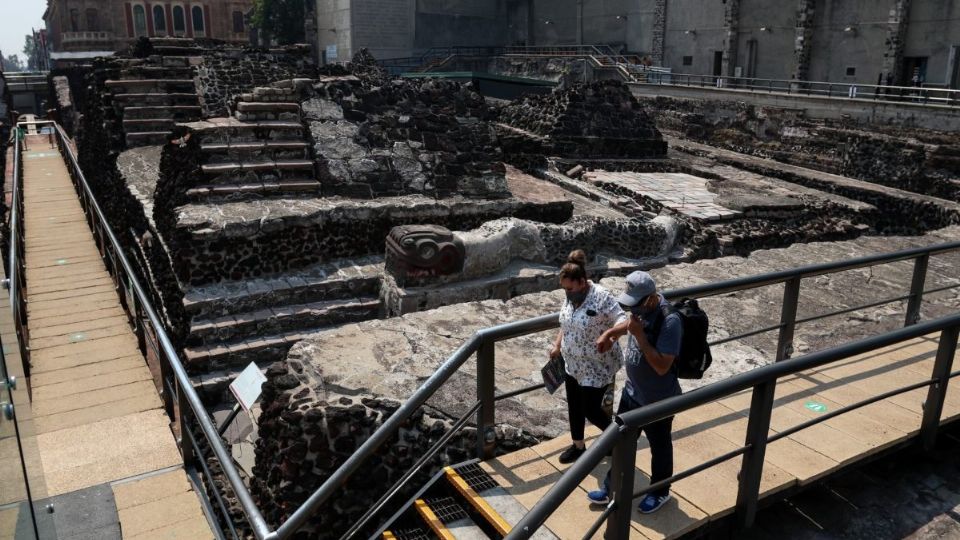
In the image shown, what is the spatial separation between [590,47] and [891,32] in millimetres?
15939

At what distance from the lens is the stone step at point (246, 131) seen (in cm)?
992

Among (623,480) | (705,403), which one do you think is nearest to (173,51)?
(705,403)

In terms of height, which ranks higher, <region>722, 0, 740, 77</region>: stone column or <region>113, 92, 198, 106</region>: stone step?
<region>722, 0, 740, 77</region>: stone column

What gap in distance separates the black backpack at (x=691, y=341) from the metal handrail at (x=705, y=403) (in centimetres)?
32

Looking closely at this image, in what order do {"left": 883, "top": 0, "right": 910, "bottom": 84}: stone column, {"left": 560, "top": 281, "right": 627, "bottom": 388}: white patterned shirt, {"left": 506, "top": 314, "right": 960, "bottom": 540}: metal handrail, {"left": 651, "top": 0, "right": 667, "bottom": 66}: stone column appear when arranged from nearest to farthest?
{"left": 506, "top": 314, "right": 960, "bottom": 540}: metal handrail, {"left": 560, "top": 281, "right": 627, "bottom": 388}: white patterned shirt, {"left": 883, "top": 0, "right": 910, "bottom": 84}: stone column, {"left": 651, "top": 0, "right": 667, "bottom": 66}: stone column

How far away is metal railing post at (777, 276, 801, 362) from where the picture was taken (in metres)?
4.50

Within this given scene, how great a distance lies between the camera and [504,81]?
2842cm

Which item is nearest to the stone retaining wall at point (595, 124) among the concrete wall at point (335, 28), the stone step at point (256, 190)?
the stone step at point (256, 190)

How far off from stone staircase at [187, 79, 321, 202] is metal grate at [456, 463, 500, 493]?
7090 mm

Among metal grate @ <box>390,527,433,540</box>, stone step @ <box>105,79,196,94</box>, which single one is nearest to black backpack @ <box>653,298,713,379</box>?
metal grate @ <box>390,527,433,540</box>

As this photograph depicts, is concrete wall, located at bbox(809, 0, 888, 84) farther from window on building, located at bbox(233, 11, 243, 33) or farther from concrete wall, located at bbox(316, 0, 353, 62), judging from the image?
window on building, located at bbox(233, 11, 243, 33)

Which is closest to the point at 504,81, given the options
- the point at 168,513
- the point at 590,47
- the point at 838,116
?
the point at 590,47

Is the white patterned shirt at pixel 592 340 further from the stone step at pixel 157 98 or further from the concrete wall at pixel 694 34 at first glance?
the concrete wall at pixel 694 34

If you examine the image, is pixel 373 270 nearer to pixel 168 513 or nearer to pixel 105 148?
pixel 168 513
